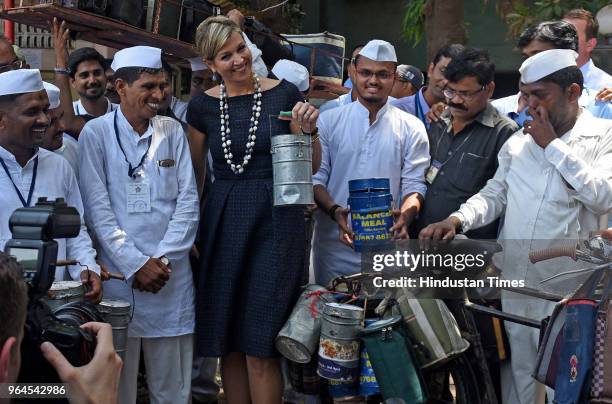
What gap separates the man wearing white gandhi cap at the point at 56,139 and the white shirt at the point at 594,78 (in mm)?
3217

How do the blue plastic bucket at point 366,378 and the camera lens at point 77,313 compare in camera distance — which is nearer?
the camera lens at point 77,313

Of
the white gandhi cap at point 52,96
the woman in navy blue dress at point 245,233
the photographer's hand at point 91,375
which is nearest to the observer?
the photographer's hand at point 91,375

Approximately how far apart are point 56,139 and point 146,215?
654 mm

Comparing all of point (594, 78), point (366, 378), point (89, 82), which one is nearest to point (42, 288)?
point (366, 378)

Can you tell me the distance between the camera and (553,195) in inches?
168

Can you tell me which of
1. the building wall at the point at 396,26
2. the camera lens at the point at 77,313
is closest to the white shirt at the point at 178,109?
the camera lens at the point at 77,313

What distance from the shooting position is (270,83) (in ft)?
16.0

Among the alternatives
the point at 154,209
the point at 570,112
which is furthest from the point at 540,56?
the point at 154,209

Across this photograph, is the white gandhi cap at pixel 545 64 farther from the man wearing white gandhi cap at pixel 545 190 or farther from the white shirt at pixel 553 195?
the white shirt at pixel 553 195

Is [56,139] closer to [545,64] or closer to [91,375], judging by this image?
[545,64]

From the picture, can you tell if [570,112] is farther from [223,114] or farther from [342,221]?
[223,114]

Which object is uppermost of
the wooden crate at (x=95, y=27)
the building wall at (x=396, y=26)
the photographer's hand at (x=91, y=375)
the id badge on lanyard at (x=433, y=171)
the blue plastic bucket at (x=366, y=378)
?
the building wall at (x=396, y=26)

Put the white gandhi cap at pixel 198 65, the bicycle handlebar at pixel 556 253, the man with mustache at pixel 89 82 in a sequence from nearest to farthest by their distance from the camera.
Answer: the bicycle handlebar at pixel 556 253, the man with mustache at pixel 89 82, the white gandhi cap at pixel 198 65

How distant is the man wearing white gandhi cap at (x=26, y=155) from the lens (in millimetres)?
4336
